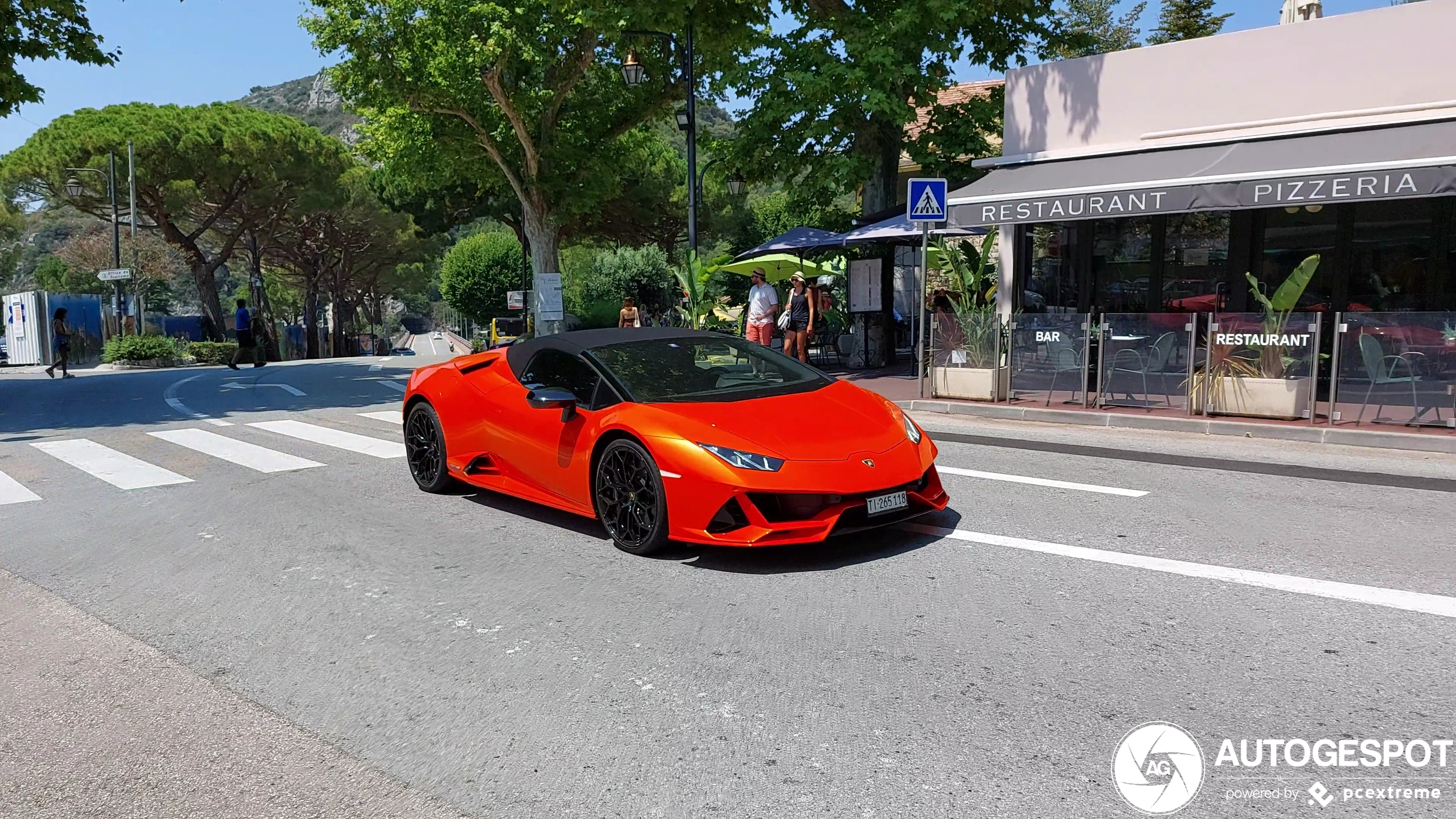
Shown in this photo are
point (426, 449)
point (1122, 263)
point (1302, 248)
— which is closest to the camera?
point (426, 449)

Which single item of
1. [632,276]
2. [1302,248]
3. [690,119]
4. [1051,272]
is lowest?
[1051,272]

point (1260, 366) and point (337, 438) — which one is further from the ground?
point (1260, 366)

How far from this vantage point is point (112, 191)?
35.2m

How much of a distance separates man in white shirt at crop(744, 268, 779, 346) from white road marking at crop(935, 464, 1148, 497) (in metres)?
8.55

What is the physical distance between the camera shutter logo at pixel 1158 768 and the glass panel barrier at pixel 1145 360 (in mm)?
8725

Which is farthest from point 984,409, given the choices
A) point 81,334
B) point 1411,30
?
point 81,334

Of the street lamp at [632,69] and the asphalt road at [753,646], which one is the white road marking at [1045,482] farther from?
the street lamp at [632,69]

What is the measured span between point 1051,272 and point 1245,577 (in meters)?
12.1

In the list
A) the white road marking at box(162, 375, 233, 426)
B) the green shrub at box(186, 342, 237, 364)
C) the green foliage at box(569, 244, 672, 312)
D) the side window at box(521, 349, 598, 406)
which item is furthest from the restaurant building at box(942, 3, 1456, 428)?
the green foliage at box(569, 244, 672, 312)

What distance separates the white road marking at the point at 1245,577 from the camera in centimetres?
448

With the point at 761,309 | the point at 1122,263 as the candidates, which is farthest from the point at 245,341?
the point at 1122,263

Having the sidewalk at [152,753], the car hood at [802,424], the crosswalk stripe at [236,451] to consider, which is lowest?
the sidewalk at [152,753]

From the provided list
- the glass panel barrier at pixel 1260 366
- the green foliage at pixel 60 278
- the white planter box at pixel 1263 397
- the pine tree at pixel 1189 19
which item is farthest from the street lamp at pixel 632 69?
the green foliage at pixel 60 278

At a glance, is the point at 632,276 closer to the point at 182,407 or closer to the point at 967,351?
the point at 182,407
